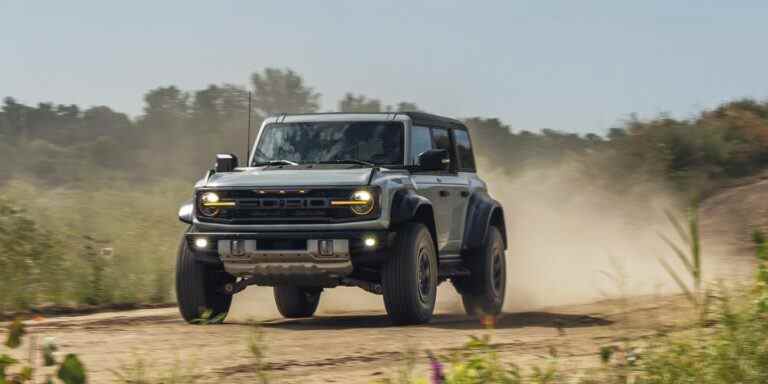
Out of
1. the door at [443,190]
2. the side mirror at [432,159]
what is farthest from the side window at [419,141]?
the side mirror at [432,159]

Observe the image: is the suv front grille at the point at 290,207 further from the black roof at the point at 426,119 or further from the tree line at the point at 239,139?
the tree line at the point at 239,139

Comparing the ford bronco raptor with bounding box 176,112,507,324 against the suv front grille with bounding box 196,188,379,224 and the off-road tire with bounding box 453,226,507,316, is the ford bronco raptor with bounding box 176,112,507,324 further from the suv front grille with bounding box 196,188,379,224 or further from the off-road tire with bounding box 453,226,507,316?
the off-road tire with bounding box 453,226,507,316

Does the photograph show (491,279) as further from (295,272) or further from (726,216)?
(726,216)

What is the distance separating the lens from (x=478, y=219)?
42.6 feet

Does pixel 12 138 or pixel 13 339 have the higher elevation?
pixel 12 138

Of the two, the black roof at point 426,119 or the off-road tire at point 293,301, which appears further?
the off-road tire at point 293,301

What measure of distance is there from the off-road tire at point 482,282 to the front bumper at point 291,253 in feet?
8.02

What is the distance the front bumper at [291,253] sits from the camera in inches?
416

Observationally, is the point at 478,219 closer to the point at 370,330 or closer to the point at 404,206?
the point at 404,206

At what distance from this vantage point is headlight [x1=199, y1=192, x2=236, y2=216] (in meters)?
11.0

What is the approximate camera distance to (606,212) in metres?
28.1

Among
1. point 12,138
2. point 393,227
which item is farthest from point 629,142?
point 12,138

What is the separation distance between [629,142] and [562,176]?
1.97m

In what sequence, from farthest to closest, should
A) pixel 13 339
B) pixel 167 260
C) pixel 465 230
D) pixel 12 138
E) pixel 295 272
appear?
pixel 12 138, pixel 167 260, pixel 465 230, pixel 295 272, pixel 13 339
